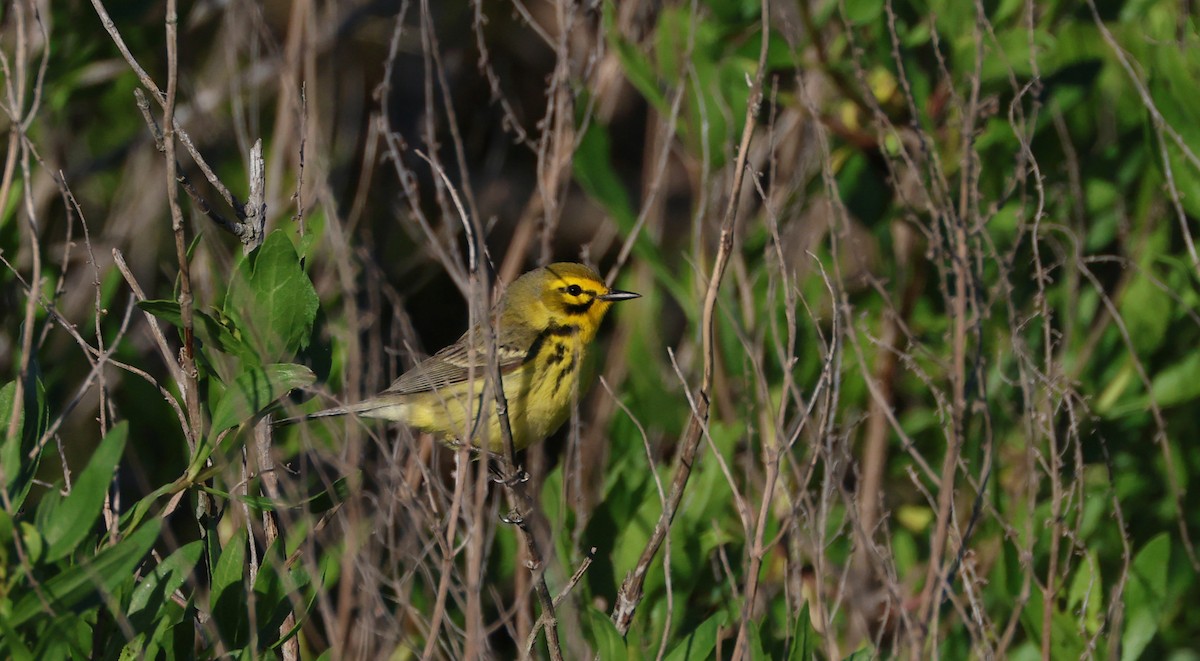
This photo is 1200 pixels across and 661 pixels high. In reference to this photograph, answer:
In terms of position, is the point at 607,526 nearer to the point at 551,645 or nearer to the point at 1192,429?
the point at 551,645

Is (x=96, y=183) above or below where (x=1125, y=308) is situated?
above

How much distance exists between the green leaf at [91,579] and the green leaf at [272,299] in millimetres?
575

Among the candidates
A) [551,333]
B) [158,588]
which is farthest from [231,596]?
[551,333]

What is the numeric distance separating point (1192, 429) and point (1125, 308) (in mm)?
553

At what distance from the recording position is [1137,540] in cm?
504

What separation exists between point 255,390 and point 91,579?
1.72ft

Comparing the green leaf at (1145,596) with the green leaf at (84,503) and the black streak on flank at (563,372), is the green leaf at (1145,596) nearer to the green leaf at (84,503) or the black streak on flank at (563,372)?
the black streak on flank at (563,372)

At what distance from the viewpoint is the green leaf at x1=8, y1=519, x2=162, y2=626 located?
2.51 m

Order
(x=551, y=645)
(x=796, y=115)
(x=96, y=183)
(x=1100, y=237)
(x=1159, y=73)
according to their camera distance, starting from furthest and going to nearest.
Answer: (x=96, y=183) → (x=796, y=115) → (x=1100, y=237) → (x=1159, y=73) → (x=551, y=645)

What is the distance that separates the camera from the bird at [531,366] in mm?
4746

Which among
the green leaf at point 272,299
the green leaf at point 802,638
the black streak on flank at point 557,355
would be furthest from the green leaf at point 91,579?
the black streak on flank at point 557,355

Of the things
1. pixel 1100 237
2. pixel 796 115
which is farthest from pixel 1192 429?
pixel 796 115

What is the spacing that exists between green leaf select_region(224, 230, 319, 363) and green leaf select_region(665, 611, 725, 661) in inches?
48.5

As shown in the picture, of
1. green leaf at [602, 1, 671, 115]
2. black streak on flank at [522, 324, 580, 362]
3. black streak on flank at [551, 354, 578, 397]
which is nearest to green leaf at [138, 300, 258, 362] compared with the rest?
black streak on flank at [551, 354, 578, 397]
